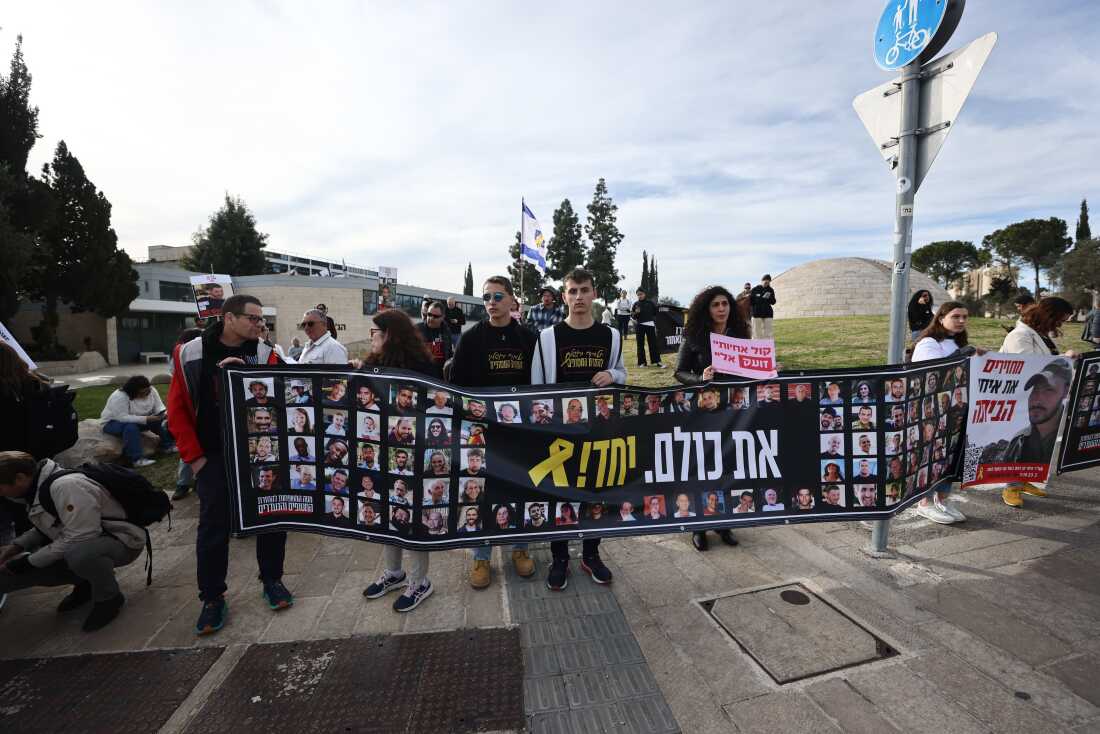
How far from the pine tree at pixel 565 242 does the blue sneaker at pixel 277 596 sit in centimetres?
5285

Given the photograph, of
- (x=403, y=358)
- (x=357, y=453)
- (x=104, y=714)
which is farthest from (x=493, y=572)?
(x=104, y=714)

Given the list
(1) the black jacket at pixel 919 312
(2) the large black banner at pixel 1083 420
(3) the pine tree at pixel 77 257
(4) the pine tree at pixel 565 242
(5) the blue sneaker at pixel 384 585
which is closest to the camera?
(5) the blue sneaker at pixel 384 585

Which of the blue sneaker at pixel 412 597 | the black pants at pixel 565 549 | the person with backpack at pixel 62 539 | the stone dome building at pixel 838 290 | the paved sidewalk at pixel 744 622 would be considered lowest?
the paved sidewalk at pixel 744 622

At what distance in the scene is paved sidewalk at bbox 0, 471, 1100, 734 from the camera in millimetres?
2285

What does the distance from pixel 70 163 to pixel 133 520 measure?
3259cm

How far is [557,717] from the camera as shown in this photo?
2266mm

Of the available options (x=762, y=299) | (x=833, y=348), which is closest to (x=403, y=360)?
(x=762, y=299)

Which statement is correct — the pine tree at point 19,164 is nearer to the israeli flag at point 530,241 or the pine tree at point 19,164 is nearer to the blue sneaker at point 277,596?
the israeli flag at point 530,241

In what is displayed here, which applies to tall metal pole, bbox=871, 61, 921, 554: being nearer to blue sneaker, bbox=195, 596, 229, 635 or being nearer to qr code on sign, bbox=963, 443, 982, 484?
qr code on sign, bbox=963, 443, 982, 484

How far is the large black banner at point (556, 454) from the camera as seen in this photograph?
296 cm

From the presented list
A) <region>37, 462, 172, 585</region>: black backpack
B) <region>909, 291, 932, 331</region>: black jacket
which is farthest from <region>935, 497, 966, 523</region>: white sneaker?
<region>37, 462, 172, 585</region>: black backpack

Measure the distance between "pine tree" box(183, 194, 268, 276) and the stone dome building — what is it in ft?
170

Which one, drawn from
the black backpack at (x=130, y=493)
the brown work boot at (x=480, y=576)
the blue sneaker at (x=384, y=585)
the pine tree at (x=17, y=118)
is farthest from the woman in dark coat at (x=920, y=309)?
the pine tree at (x=17, y=118)

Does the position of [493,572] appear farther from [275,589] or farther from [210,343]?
[210,343]
